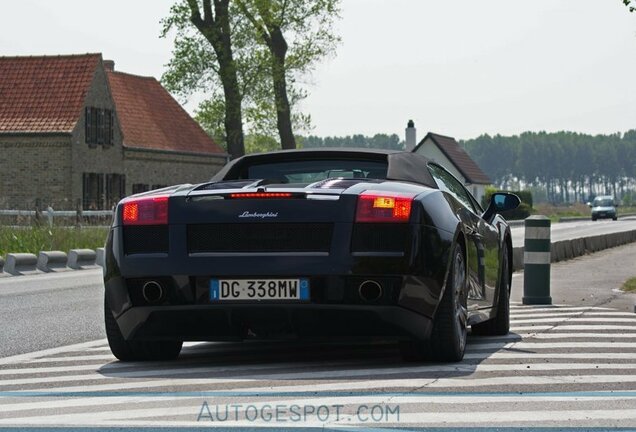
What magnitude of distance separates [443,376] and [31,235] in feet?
66.6

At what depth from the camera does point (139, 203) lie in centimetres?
817

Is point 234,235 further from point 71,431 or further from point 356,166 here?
point 71,431

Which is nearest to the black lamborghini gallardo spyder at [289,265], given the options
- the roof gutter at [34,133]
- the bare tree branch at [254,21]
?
the roof gutter at [34,133]

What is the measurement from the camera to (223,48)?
54.5 meters

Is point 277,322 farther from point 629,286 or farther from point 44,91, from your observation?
point 44,91

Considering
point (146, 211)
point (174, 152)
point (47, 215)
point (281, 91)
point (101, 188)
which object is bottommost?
point (47, 215)

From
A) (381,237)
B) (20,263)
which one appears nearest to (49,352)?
(381,237)

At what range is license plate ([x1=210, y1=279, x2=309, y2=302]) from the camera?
7746 mm

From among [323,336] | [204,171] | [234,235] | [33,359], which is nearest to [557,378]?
[323,336]

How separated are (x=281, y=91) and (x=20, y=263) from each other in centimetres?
3546

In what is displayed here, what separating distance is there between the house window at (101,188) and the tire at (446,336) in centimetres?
4343

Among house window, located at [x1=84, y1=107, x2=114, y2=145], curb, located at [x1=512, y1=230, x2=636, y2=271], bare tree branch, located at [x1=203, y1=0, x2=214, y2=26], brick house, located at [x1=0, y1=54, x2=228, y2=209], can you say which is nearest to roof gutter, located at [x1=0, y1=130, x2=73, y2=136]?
brick house, located at [x1=0, y1=54, x2=228, y2=209]

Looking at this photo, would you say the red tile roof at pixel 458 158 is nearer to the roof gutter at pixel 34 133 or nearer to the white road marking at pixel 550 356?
the roof gutter at pixel 34 133

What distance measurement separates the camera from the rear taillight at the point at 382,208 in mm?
7770
